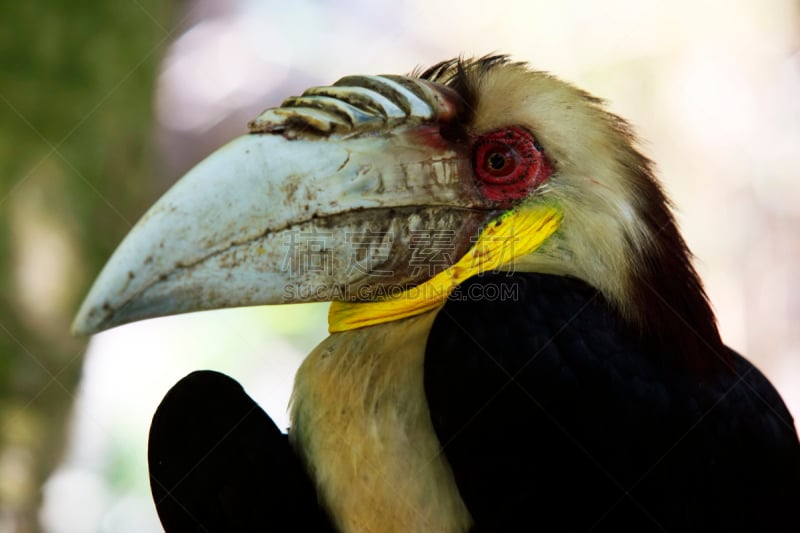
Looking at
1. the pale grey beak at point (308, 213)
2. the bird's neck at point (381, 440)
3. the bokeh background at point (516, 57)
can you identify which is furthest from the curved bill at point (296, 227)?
the bokeh background at point (516, 57)

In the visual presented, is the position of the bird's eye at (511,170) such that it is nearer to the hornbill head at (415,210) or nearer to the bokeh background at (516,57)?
the hornbill head at (415,210)

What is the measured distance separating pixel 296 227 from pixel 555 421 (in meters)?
0.69

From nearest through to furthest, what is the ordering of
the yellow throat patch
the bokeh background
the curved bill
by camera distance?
the curved bill → the yellow throat patch → the bokeh background

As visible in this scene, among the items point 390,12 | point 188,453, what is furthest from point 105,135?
point 390,12

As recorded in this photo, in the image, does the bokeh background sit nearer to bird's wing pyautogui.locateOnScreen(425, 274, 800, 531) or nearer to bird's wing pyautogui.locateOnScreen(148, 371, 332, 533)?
bird's wing pyautogui.locateOnScreen(148, 371, 332, 533)

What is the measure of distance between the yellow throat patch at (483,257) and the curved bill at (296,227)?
0.09 feet

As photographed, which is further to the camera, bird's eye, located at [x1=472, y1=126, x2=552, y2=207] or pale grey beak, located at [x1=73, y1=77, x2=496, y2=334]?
bird's eye, located at [x1=472, y1=126, x2=552, y2=207]

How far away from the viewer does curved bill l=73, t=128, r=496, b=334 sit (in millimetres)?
1843

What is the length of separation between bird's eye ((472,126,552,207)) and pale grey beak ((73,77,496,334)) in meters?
0.04

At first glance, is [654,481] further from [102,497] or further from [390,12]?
[390,12]

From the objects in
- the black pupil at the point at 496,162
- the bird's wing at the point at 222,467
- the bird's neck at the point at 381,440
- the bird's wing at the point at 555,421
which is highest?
the black pupil at the point at 496,162

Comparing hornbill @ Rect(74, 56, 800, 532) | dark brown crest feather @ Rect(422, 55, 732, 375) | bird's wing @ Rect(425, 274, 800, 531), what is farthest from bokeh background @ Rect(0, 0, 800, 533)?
bird's wing @ Rect(425, 274, 800, 531)

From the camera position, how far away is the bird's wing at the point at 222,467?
2.19 m

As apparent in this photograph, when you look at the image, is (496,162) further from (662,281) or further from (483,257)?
(662,281)
